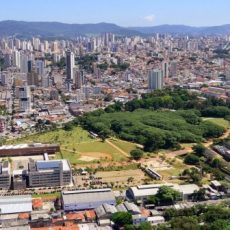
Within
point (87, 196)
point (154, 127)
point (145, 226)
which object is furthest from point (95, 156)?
point (145, 226)

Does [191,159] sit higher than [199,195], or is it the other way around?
[191,159]

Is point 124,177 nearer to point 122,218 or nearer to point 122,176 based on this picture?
point 122,176

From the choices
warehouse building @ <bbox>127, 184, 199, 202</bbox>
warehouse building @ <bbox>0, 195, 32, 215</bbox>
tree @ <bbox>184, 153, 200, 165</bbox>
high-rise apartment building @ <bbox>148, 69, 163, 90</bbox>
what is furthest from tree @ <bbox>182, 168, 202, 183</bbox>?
high-rise apartment building @ <bbox>148, 69, 163, 90</bbox>

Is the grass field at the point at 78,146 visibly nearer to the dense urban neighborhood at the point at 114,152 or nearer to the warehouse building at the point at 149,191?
the dense urban neighborhood at the point at 114,152

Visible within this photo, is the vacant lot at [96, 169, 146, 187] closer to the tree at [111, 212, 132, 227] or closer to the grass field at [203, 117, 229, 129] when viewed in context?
the tree at [111, 212, 132, 227]

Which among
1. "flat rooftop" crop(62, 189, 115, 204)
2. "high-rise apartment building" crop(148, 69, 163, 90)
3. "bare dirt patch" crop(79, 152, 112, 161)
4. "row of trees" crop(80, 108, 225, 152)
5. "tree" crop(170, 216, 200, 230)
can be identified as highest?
"high-rise apartment building" crop(148, 69, 163, 90)

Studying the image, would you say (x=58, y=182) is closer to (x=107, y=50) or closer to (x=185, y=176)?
(x=185, y=176)
